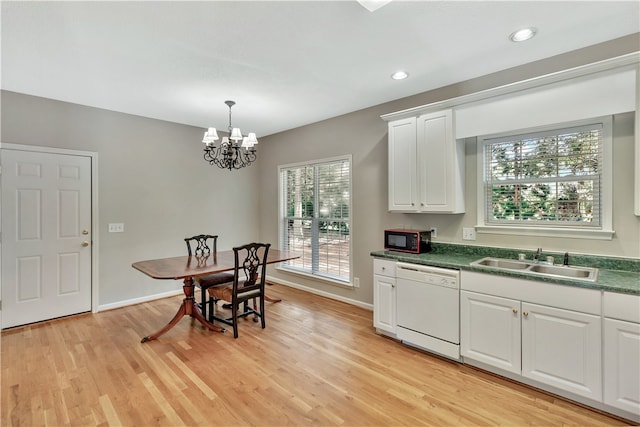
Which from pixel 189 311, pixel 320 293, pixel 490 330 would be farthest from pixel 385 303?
pixel 189 311

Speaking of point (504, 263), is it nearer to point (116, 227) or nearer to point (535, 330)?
point (535, 330)

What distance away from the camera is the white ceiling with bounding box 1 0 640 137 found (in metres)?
2.01

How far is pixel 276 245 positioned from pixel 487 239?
134 inches

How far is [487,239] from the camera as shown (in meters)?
2.99

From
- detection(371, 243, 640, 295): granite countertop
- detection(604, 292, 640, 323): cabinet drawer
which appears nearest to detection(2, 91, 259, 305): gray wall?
detection(371, 243, 640, 295): granite countertop

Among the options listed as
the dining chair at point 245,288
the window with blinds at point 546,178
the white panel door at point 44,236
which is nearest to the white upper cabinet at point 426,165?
the window with blinds at point 546,178

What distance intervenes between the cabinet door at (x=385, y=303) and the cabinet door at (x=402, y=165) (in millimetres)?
812

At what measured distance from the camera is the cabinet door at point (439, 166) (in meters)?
2.97

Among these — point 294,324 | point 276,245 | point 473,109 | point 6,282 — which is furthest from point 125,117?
point 473,109

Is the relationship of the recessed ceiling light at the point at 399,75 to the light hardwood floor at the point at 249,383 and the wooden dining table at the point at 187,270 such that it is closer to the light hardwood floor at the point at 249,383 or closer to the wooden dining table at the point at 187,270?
the wooden dining table at the point at 187,270

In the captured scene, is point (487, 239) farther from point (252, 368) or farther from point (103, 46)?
point (103, 46)

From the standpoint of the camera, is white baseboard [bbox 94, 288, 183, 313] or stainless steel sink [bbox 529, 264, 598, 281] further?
white baseboard [bbox 94, 288, 183, 313]

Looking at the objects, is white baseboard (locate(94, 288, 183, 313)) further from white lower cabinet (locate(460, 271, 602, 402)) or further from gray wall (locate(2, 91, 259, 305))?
white lower cabinet (locate(460, 271, 602, 402))

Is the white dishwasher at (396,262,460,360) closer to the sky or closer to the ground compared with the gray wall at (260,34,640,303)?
closer to the ground
